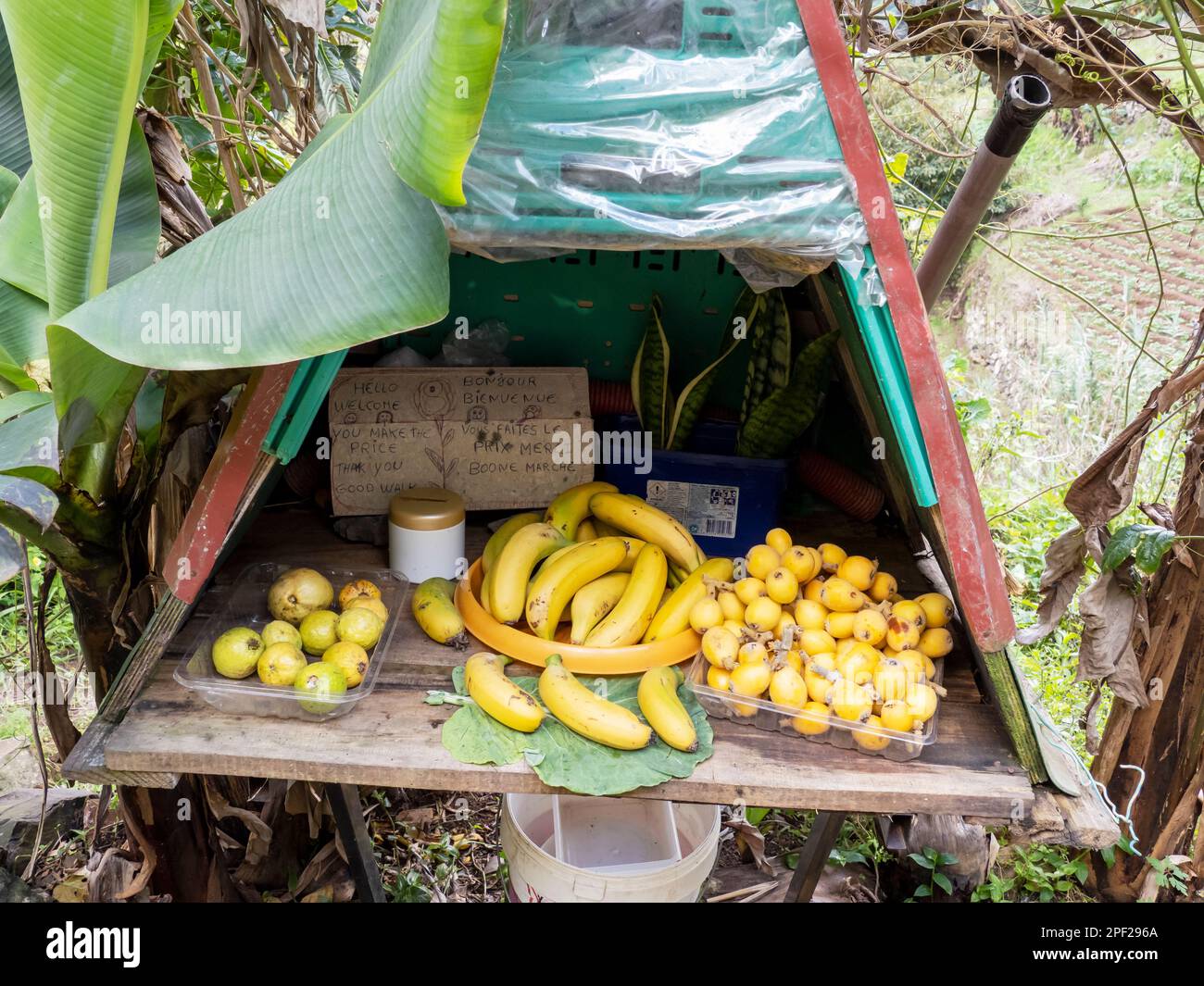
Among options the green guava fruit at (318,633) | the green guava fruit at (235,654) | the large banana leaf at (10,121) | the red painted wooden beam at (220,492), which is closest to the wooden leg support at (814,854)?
the green guava fruit at (318,633)

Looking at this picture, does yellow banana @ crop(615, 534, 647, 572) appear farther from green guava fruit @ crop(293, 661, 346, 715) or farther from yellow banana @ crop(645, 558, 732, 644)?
green guava fruit @ crop(293, 661, 346, 715)

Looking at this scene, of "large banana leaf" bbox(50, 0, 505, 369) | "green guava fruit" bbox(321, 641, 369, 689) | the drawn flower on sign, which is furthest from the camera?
the drawn flower on sign

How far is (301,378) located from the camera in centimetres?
142

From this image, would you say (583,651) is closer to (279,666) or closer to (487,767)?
(487,767)

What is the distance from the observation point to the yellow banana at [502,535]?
1.85 meters

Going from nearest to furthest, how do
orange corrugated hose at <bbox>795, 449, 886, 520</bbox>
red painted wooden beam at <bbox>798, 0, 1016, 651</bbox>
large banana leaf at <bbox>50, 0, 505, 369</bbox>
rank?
1. large banana leaf at <bbox>50, 0, 505, 369</bbox>
2. red painted wooden beam at <bbox>798, 0, 1016, 651</bbox>
3. orange corrugated hose at <bbox>795, 449, 886, 520</bbox>

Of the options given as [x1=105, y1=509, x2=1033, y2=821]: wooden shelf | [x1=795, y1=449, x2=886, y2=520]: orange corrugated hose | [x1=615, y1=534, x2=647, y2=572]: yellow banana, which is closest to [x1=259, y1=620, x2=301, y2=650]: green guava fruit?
[x1=105, y1=509, x2=1033, y2=821]: wooden shelf

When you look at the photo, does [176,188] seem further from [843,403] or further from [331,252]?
[843,403]

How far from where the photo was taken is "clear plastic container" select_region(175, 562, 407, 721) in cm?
148

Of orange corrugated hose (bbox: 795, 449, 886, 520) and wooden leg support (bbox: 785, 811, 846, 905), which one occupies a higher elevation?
orange corrugated hose (bbox: 795, 449, 886, 520)

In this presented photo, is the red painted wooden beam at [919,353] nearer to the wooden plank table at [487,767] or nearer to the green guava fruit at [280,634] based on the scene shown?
the wooden plank table at [487,767]

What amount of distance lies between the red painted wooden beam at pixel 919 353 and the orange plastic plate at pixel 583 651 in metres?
0.49

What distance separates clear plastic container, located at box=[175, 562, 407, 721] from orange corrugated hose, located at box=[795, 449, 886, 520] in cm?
101

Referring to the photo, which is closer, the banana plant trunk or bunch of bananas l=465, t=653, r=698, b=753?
bunch of bananas l=465, t=653, r=698, b=753
